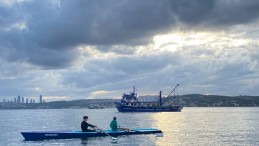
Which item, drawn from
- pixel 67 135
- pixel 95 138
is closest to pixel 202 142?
pixel 95 138

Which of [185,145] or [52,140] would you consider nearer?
[185,145]

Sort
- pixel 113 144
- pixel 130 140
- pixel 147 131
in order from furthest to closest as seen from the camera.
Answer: pixel 147 131, pixel 130 140, pixel 113 144

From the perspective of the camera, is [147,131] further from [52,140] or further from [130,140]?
[52,140]

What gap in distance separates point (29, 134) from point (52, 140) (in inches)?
143

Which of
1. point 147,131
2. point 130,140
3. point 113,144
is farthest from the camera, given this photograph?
point 147,131

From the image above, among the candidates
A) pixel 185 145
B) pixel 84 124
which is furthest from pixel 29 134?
pixel 185 145

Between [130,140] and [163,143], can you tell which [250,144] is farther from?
[130,140]

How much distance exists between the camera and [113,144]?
2089 inches

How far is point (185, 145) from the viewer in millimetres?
53094

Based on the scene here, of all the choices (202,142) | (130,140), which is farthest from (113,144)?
(202,142)

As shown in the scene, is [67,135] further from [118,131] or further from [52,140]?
[118,131]

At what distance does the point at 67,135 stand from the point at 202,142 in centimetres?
2095

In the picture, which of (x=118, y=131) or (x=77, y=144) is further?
(x=118, y=131)

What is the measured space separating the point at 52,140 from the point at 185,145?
2040 centimetres
